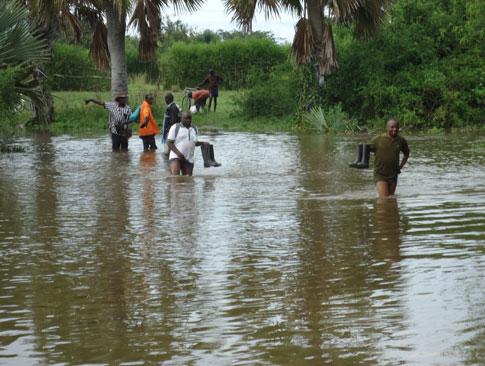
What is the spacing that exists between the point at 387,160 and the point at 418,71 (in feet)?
55.4

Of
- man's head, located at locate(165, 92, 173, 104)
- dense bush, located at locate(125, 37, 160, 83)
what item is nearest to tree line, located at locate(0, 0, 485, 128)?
man's head, located at locate(165, 92, 173, 104)

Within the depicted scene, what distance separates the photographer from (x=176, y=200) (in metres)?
15.3

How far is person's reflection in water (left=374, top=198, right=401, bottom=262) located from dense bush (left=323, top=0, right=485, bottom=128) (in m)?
16.3

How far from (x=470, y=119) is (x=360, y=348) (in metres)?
24.9

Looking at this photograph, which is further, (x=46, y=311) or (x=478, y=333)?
(x=46, y=311)

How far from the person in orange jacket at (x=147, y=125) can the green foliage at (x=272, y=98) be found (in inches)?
388

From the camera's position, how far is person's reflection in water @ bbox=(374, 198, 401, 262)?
34.3 feet

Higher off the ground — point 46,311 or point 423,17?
point 423,17

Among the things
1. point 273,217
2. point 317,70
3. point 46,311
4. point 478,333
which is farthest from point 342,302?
point 317,70

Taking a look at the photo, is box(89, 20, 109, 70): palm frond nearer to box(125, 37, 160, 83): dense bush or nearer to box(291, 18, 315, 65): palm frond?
box(291, 18, 315, 65): palm frond

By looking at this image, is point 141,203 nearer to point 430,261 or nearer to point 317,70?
point 430,261

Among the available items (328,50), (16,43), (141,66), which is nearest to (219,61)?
(141,66)

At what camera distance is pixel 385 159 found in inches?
581

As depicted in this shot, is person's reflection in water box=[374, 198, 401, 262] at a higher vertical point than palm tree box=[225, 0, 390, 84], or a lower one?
lower
